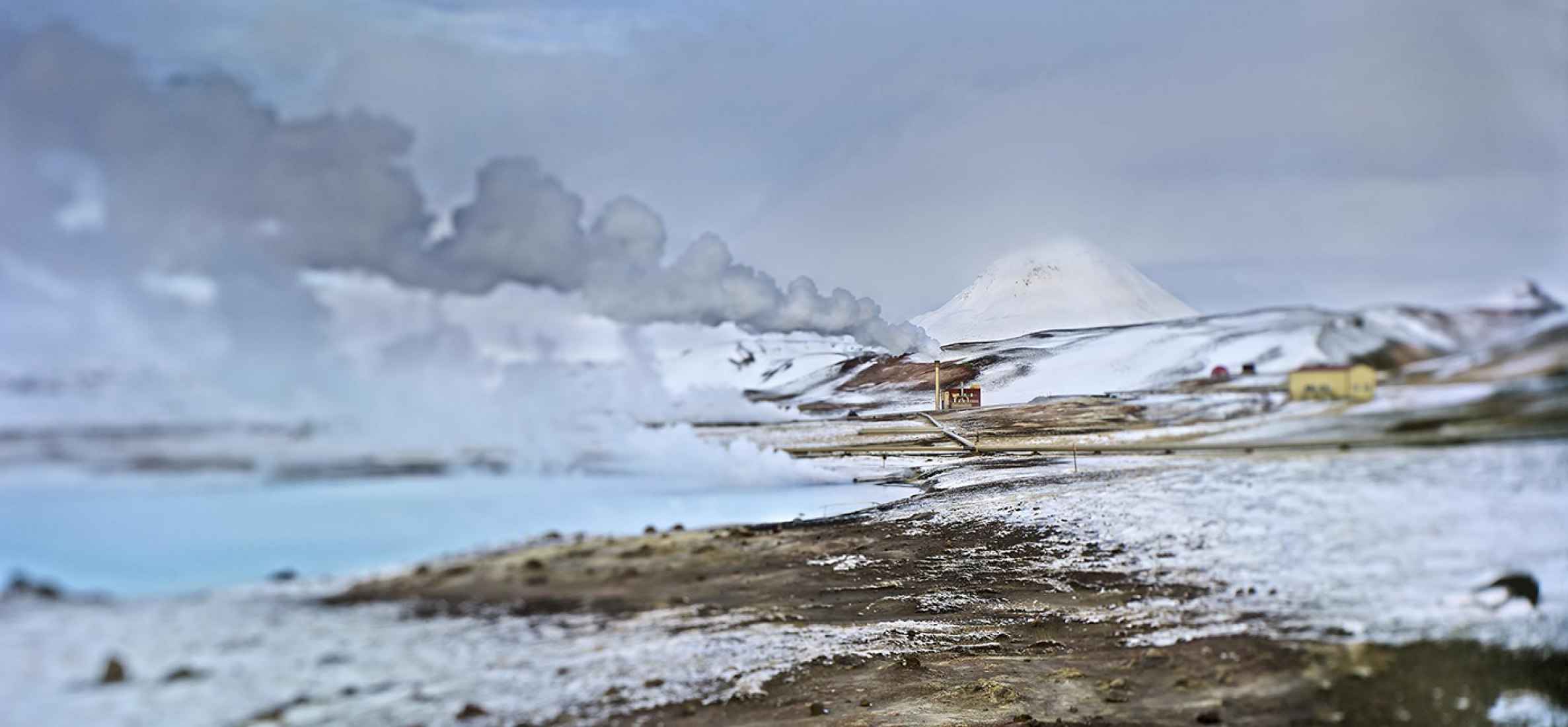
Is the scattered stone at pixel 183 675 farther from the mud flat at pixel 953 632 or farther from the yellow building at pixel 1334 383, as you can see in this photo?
the yellow building at pixel 1334 383

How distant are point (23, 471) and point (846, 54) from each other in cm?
204

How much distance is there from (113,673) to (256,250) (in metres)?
0.86

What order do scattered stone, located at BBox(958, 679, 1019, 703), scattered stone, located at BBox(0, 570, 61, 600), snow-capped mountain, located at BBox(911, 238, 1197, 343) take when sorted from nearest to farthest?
scattered stone, located at BBox(0, 570, 61, 600) → snow-capped mountain, located at BBox(911, 238, 1197, 343) → scattered stone, located at BBox(958, 679, 1019, 703)

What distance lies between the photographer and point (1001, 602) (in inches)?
124

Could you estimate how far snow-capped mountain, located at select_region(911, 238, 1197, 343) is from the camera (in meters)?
2.58

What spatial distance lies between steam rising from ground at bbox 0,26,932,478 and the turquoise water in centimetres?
14

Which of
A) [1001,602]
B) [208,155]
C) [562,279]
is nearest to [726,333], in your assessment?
[562,279]

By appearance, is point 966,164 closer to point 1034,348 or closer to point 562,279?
Answer: point 1034,348

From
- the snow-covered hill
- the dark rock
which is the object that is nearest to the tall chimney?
the snow-covered hill

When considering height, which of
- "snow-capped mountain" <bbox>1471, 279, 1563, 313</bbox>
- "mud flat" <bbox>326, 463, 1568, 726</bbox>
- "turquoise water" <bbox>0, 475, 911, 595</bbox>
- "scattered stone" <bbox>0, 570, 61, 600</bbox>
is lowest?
"mud flat" <bbox>326, 463, 1568, 726</bbox>

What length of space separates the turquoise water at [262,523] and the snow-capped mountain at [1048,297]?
3.19ft

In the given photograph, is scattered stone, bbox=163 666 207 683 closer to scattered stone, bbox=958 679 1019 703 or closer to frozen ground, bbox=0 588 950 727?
frozen ground, bbox=0 588 950 727

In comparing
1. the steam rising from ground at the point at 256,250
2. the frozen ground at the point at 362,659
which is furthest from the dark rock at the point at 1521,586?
the steam rising from ground at the point at 256,250

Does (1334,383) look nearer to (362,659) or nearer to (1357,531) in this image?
(1357,531)
